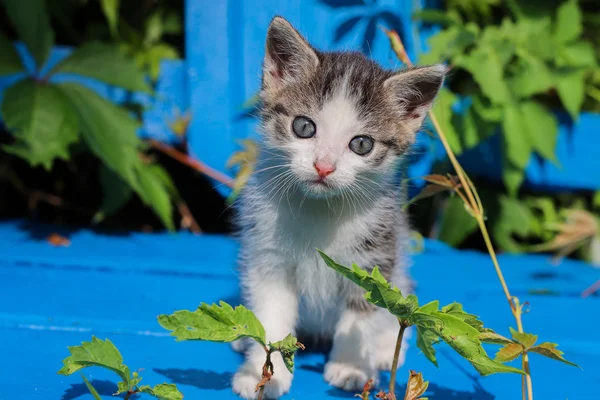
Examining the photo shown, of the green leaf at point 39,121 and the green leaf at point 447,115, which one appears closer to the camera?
the green leaf at point 39,121

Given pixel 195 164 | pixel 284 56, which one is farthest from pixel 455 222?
pixel 284 56

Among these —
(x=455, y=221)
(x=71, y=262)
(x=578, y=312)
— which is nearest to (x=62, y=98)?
(x=71, y=262)

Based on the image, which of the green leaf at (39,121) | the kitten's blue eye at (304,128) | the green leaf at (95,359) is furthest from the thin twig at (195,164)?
the green leaf at (95,359)

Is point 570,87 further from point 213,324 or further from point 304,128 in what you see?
point 213,324

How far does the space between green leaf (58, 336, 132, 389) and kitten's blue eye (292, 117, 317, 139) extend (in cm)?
78

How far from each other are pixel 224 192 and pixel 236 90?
522 millimetres

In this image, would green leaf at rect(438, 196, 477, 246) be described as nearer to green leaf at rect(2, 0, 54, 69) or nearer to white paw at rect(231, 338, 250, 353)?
white paw at rect(231, 338, 250, 353)

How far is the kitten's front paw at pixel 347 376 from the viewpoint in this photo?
1.96 metres

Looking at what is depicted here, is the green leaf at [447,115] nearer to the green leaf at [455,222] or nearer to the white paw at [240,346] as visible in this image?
the green leaf at [455,222]

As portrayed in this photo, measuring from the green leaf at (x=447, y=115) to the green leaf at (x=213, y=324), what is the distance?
1665 mm

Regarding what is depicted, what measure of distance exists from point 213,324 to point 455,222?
213 centimetres

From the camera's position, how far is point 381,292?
1538 millimetres

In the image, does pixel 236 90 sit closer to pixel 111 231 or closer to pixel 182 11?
pixel 182 11

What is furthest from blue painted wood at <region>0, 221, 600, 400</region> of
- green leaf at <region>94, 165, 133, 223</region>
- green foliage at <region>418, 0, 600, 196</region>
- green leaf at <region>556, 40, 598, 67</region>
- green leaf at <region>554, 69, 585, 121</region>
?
green leaf at <region>556, 40, 598, 67</region>
